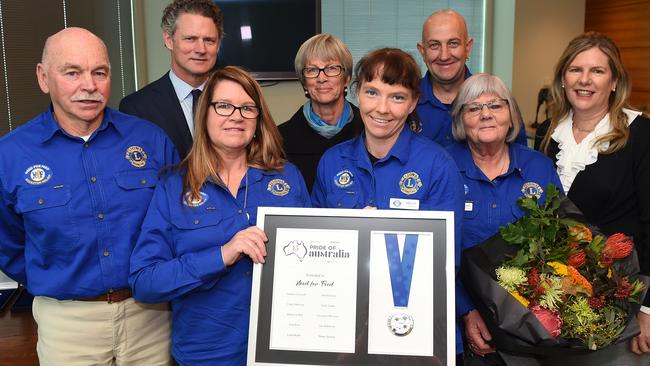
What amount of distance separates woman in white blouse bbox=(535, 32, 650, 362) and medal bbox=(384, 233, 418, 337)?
95 centimetres

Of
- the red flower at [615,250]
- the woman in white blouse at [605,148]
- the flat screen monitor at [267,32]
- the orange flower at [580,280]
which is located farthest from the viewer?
the flat screen monitor at [267,32]

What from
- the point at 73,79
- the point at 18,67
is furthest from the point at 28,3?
the point at 73,79

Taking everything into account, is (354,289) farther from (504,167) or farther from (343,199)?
(504,167)

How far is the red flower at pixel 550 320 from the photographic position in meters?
1.66

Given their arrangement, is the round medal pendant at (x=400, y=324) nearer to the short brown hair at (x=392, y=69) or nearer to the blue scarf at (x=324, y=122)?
the short brown hair at (x=392, y=69)

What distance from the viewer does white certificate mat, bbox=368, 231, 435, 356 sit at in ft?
5.28

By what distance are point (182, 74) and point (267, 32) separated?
292cm

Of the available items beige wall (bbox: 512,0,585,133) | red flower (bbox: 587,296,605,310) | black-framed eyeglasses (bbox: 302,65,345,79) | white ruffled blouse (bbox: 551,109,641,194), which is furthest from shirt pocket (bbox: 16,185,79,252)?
beige wall (bbox: 512,0,585,133)

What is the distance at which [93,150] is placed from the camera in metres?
1.89

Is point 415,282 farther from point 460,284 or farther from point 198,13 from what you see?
point 198,13

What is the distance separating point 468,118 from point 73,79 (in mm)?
1395

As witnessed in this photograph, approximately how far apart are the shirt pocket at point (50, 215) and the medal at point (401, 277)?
3.31 ft

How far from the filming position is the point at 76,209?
1.81m

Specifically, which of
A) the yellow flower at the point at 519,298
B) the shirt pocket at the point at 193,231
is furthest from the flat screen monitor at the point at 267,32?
the yellow flower at the point at 519,298
